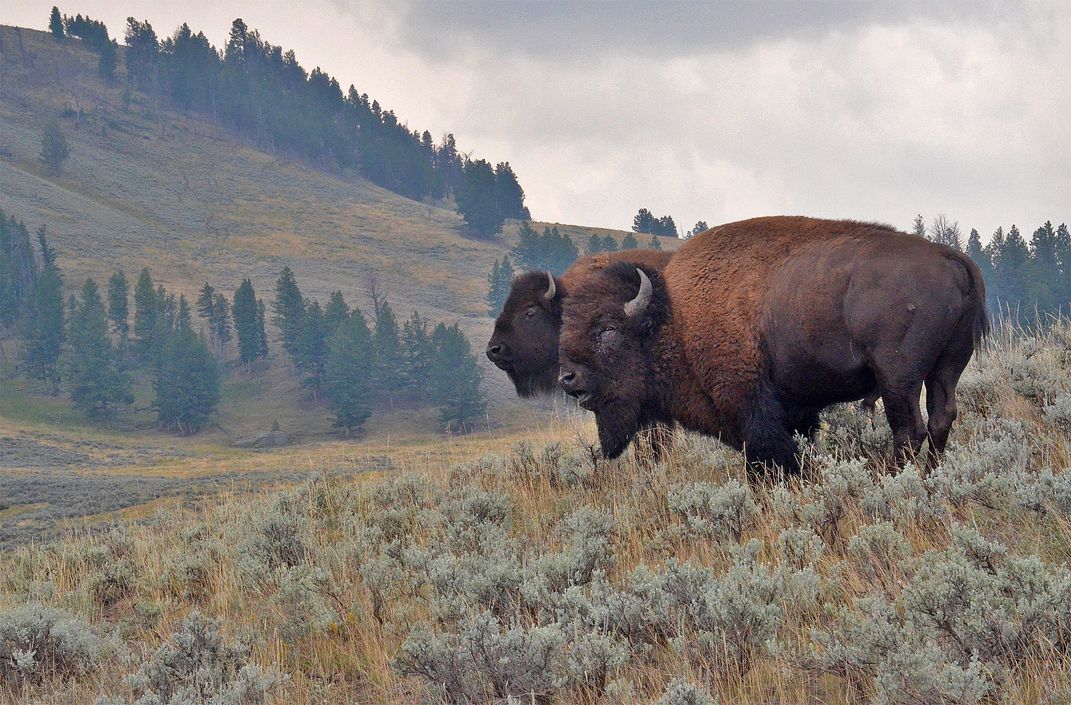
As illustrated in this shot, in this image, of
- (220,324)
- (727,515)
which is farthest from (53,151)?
(727,515)

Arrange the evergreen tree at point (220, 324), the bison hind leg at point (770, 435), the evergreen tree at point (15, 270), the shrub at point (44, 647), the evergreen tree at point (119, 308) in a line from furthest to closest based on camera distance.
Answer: the evergreen tree at point (220, 324) < the evergreen tree at point (15, 270) < the evergreen tree at point (119, 308) < the bison hind leg at point (770, 435) < the shrub at point (44, 647)

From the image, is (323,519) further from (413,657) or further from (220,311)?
A: (220,311)

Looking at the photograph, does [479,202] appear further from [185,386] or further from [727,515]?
[727,515]

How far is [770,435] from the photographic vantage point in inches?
228

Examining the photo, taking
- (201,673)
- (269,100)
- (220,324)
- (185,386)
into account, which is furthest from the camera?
(269,100)

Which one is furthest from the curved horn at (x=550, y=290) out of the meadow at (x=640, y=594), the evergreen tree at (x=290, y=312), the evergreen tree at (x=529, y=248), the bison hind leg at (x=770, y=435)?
the evergreen tree at (x=529, y=248)

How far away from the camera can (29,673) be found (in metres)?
4.74

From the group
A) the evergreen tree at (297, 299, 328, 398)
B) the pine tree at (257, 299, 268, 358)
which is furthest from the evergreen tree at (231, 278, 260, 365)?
the evergreen tree at (297, 299, 328, 398)

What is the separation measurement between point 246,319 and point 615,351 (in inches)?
3206

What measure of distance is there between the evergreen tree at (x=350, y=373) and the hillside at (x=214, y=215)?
2.43 meters

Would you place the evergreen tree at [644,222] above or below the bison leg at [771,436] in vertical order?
above

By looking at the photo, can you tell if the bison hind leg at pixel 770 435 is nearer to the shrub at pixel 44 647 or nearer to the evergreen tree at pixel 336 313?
the shrub at pixel 44 647

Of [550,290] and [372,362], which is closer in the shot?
[550,290]

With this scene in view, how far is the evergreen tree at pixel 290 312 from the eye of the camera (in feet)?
268
